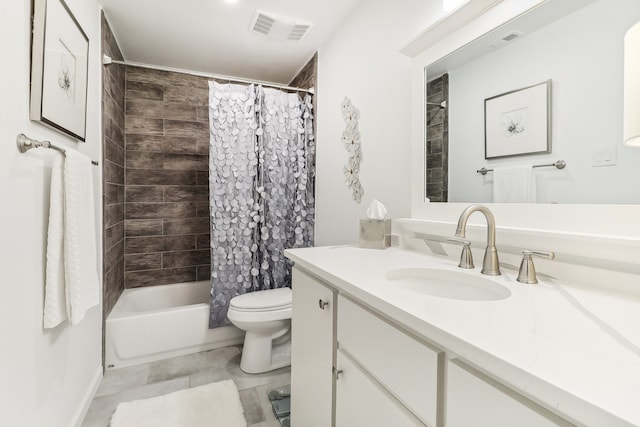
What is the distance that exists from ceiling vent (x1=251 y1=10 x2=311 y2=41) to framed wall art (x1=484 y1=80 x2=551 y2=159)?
1.50 meters

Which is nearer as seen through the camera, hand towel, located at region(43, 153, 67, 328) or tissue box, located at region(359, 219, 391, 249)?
hand towel, located at region(43, 153, 67, 328)

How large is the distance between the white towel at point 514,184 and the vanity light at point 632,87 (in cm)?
36

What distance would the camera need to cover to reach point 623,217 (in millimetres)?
756

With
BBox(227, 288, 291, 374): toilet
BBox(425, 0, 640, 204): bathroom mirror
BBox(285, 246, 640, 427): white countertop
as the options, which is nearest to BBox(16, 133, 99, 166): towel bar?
BBox(285, 246, 640, 427): white countertop

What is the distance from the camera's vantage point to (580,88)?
0.84 m

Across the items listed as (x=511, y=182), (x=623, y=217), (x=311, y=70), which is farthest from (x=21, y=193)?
(x=311, y=70)

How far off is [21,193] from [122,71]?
1.95 m

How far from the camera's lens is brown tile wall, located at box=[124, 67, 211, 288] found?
2.62 metres

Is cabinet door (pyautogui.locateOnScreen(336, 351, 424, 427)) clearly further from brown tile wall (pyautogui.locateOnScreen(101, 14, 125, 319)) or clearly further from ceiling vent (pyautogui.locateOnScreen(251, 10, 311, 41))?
ceiling vent (pyautogui.locateOnScreen(251, 10, 311, 41))

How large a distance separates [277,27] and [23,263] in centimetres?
194

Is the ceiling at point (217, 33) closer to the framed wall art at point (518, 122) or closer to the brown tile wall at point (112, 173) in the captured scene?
the brown tile wall at point (112, 173)

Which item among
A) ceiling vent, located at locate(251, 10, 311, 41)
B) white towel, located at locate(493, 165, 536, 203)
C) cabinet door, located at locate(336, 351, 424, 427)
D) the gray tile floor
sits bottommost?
the gray tile floor

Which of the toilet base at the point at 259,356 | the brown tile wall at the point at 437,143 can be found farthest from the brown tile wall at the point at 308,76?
the toilet base at the point at 259,356

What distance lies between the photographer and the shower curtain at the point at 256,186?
2.18m
